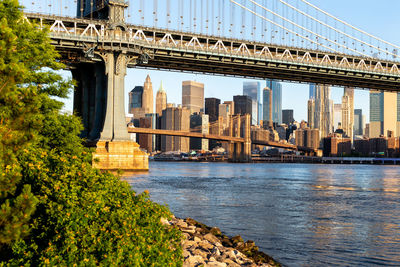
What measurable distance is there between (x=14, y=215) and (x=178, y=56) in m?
64.5

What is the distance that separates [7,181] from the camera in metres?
9.99

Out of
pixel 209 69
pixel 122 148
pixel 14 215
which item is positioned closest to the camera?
pixel 14 215

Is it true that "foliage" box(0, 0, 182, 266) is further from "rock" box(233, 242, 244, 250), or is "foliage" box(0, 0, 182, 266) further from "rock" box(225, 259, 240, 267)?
"rock" box(233, 242, 244, 250)

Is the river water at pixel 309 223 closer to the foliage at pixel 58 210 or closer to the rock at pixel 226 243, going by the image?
the rock at pixel 226 243

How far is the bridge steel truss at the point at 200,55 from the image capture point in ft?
212

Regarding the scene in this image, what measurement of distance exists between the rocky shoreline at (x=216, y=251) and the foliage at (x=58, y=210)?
8.02 feet

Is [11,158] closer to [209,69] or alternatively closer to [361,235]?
[361,235]

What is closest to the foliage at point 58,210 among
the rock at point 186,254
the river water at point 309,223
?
the rock at point 186,254

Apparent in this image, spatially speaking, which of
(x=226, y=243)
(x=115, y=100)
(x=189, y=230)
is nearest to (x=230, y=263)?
(x=226, y=243)

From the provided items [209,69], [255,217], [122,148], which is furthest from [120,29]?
[255,217]

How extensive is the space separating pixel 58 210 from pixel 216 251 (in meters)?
6.91

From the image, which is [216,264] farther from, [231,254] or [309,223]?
→ [309,223]

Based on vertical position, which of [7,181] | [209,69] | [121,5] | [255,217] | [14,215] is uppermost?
[121,5]

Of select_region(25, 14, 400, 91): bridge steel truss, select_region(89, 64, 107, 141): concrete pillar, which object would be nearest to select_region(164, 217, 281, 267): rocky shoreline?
select_region(25, 14, 400, 91): bridge steel truss
